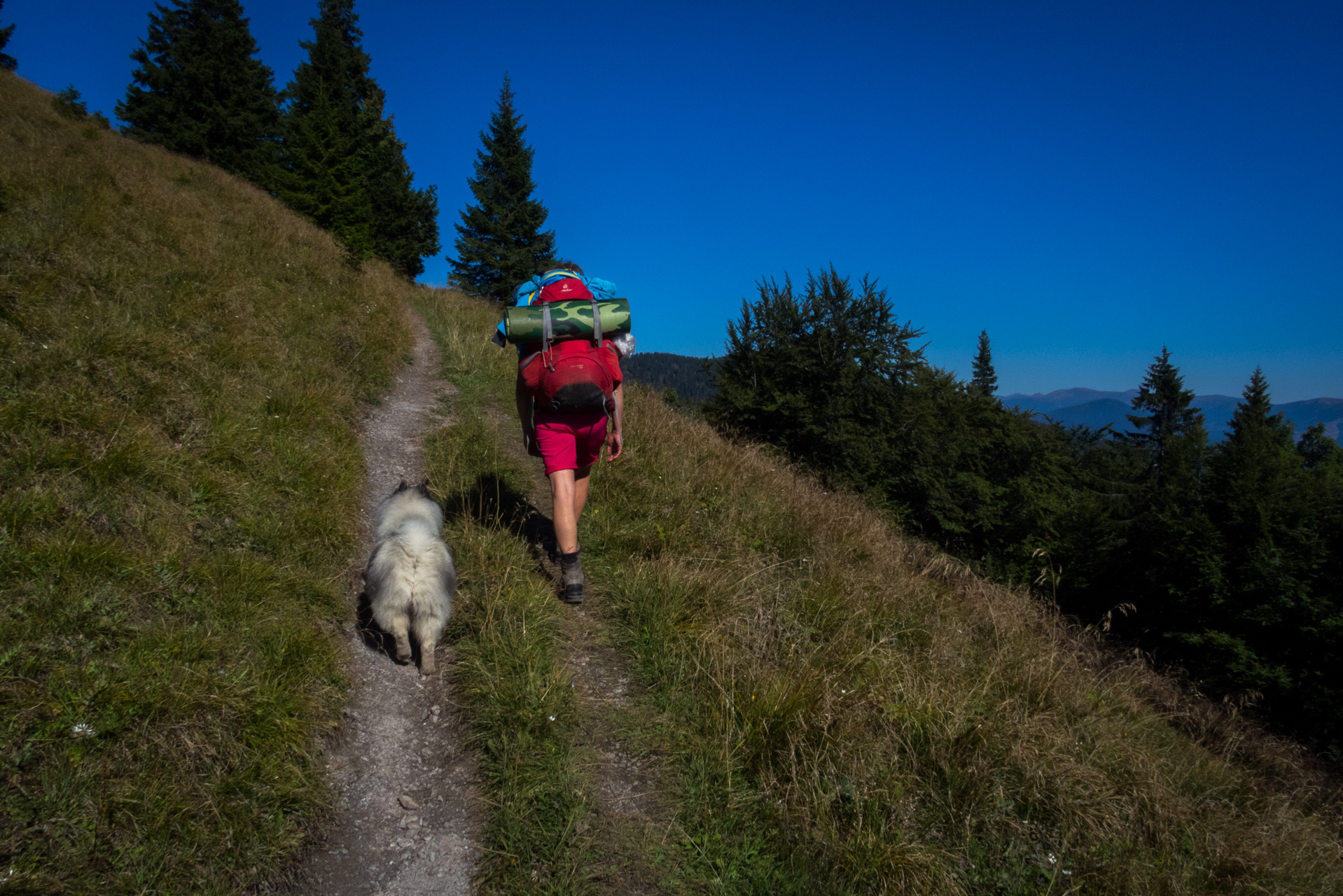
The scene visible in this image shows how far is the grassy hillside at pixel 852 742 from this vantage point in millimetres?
2244

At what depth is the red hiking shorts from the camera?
140 inches

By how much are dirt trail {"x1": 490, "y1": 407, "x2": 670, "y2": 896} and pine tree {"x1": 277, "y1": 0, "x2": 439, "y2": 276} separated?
1340 cm

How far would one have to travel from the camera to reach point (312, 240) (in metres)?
12.3

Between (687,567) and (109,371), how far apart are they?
4.32m

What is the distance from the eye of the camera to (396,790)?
2482 millimetres

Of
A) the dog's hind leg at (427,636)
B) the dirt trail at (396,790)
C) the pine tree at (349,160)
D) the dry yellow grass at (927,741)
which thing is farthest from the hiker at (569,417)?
the pine tree at (349,160)

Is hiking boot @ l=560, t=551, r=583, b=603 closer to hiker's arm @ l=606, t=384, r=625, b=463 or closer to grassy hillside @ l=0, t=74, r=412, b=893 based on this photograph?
hiker's arm @ l=606, t=384, r=625, b=463

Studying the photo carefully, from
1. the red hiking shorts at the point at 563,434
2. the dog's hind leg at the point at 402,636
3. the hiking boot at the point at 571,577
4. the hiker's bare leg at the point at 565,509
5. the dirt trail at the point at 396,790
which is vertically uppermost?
the red hiking shorts at the point at 563,434

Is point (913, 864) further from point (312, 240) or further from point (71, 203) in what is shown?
point (312, 240)

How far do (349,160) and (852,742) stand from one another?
21.2 m

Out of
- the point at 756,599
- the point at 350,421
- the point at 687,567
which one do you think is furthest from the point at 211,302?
the point at 756,599

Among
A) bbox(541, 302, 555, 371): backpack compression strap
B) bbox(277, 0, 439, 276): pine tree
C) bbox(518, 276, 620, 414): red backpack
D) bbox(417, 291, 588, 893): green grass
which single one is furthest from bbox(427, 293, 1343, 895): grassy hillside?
bbox(277, 0, 439, 276): pine tree

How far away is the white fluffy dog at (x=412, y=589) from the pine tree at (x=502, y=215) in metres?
22.5

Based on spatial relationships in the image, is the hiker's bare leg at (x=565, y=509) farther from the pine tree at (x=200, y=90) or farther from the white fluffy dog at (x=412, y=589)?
the pine tree at (x=200, y=90)
